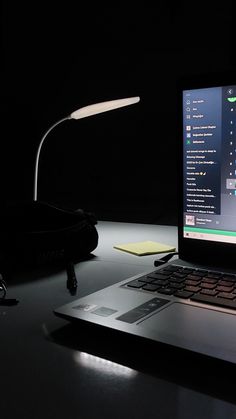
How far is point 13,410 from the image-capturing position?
0.35 meters

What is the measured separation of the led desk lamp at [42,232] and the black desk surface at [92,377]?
0.62 ft

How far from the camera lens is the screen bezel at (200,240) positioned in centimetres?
71

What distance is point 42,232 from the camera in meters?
0.77

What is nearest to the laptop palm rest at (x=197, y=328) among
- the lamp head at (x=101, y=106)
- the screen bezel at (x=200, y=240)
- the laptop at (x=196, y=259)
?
the laptop at (x=196, y=259)

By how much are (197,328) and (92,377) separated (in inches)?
4.8

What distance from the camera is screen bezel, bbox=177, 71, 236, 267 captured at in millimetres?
705

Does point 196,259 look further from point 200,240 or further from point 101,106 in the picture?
point 101,106

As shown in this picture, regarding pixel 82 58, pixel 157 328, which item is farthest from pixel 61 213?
pixel 82 58

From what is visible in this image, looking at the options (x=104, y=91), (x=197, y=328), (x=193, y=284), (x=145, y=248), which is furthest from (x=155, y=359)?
(x=104, y=91)

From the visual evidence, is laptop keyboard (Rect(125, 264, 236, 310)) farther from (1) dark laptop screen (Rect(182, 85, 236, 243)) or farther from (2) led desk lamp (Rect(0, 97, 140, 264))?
(2) led desk lamp (Rect(0, 97, 140, 264))

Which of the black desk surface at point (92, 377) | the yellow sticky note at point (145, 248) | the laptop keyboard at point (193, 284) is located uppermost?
the laptop keyboard at point (193, 284)

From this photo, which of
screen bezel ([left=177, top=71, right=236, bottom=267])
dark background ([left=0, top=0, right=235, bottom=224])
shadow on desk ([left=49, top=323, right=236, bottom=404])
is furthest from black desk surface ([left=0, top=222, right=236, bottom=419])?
dark background ([left=0, top=0, right=235, bottom=224])

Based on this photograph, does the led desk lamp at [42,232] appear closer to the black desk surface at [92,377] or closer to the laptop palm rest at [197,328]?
the black desk surface at [92,377]

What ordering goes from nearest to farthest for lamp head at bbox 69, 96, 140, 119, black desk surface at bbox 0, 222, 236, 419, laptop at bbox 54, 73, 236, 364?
black desk surface at bbox 0, 222, 236, 419
laptop at bbox 54, 73, 236, 364
lamp head at bbox 69, 96, 140, 119
